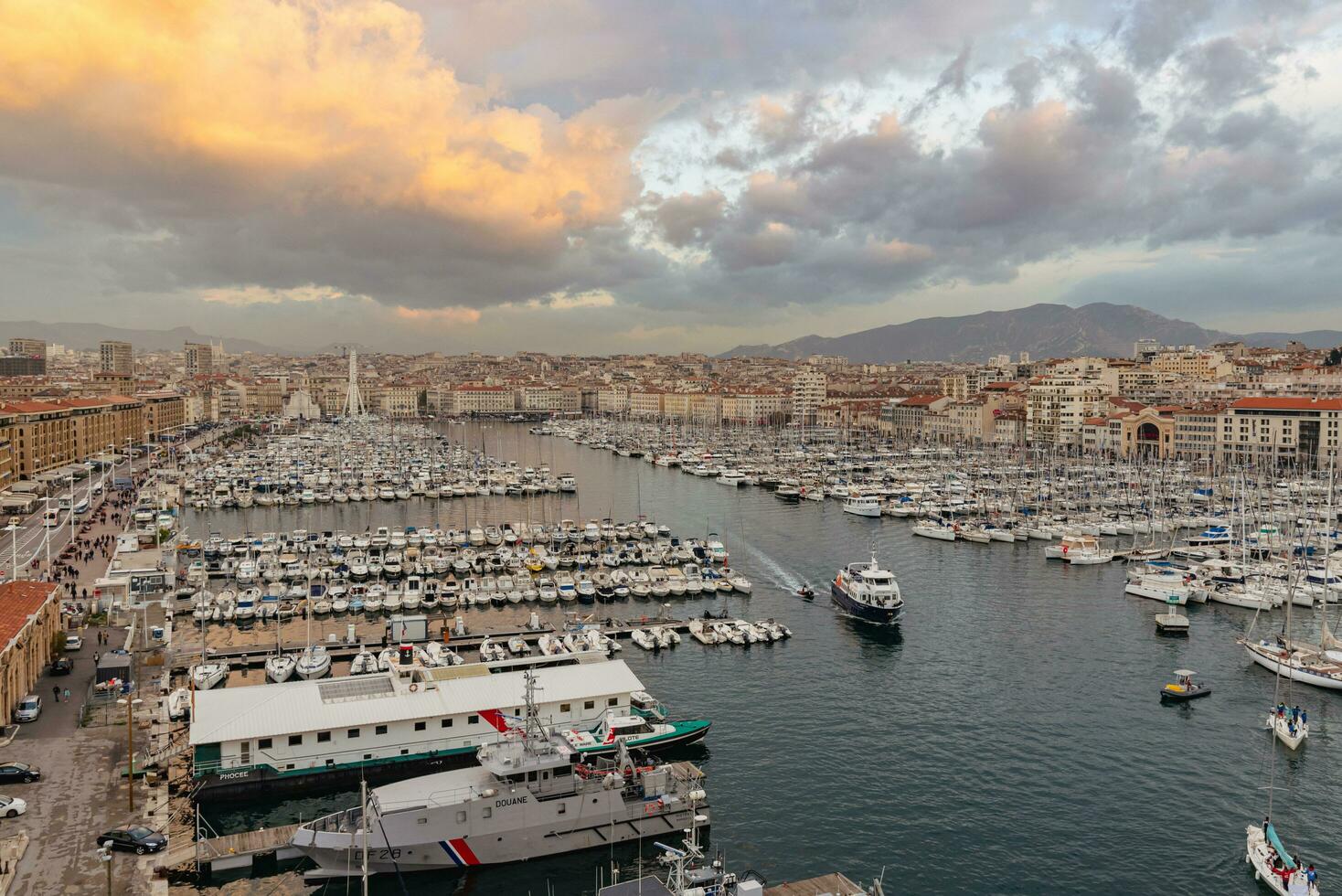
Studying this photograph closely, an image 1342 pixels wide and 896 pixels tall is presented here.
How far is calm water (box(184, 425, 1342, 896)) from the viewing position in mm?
13703

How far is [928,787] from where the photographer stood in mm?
16047

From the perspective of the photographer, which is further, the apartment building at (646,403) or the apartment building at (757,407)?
the apartment building at (646,403)

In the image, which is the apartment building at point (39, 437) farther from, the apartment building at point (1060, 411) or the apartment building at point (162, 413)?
the apartment building at point (1060, 411)

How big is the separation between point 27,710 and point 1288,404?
71752 millimetres

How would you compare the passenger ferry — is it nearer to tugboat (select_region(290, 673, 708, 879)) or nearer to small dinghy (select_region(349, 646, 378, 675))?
tugboat (select_region(290, 673, 708, 879))

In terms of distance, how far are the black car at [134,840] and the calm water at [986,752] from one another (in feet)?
5.35

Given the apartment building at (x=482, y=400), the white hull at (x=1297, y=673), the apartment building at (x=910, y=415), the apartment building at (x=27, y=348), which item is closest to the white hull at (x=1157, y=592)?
the white hull at (x=1297, y=673)

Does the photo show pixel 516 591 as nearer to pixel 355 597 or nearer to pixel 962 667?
pixel 355 597

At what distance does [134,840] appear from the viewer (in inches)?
502

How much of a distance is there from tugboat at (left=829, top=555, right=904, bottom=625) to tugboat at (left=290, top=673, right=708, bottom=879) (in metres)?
12.5

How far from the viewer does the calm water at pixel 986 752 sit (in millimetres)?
13703

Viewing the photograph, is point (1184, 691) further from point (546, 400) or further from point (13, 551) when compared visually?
point (546, 400)

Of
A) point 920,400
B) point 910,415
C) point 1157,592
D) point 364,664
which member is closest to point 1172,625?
point 1157,592

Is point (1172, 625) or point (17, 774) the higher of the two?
point (17, 774)
